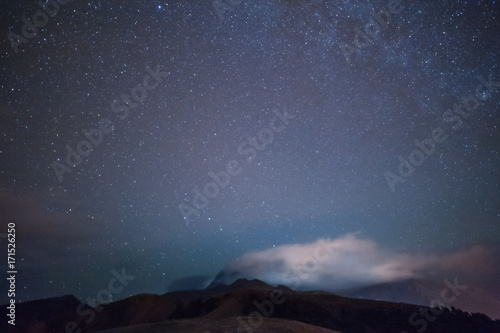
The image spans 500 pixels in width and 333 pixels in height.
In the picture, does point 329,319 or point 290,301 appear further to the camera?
point 290,301

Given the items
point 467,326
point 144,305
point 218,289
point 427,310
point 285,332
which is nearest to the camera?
Answer: point 285,332

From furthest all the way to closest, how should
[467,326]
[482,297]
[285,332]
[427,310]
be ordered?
[482,297]
[427,310]
[467,326]
[285,332]

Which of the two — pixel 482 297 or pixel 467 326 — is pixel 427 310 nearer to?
pixel 467 326

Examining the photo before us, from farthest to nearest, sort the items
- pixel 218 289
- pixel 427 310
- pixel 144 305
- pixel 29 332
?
pixel 218 289 < pixel 144 305 < pixel 29 332 < pixel 427 310

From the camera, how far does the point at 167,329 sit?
19.5m

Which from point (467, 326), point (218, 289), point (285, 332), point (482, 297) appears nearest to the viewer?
point (285, 332)

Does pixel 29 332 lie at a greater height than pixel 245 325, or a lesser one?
greater

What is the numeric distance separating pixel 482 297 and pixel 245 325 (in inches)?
8285

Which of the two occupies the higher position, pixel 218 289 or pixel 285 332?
pixel 218 289

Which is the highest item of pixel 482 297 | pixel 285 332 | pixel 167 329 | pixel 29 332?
pixel 29 332

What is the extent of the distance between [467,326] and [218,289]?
4768cm

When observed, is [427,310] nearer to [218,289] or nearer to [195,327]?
[195,327]

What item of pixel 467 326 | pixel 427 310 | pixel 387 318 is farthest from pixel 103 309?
pixel 467 326

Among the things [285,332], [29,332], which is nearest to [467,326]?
[285,332]
